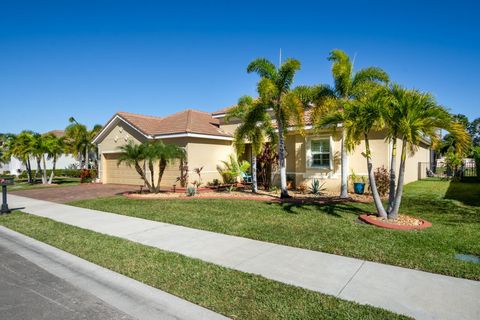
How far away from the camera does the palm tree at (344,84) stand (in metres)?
13.2

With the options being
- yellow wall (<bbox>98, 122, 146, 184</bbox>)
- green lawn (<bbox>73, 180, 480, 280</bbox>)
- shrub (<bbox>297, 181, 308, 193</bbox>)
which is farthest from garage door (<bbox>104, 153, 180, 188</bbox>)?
shrub (<bbox>297, 181, 308, 193</bbox>)

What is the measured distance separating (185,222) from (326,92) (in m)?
8.88

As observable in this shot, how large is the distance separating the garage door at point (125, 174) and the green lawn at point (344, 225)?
545cm

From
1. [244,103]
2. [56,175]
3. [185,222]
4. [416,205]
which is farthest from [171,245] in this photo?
[56,175]

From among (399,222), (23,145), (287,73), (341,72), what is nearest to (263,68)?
(287,73)

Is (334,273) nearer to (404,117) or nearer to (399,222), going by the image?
(399,222)

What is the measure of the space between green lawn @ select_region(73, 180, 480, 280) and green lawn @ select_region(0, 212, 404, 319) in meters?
2.07

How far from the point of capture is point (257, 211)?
10828mm

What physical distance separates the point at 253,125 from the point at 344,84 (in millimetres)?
4633

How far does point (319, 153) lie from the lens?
1675cm

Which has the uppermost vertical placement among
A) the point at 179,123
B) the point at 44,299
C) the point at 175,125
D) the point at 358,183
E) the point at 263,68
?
the point at 263,68

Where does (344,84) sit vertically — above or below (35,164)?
above

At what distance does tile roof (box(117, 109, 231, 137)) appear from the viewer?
1908 cm

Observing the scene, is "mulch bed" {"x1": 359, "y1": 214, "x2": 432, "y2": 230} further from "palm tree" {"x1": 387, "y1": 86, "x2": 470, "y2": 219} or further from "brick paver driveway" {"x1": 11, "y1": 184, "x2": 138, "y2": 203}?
"brick paver driveway" {"x1": 11, "y1": 184, "x2": 138, "y2": 203}
